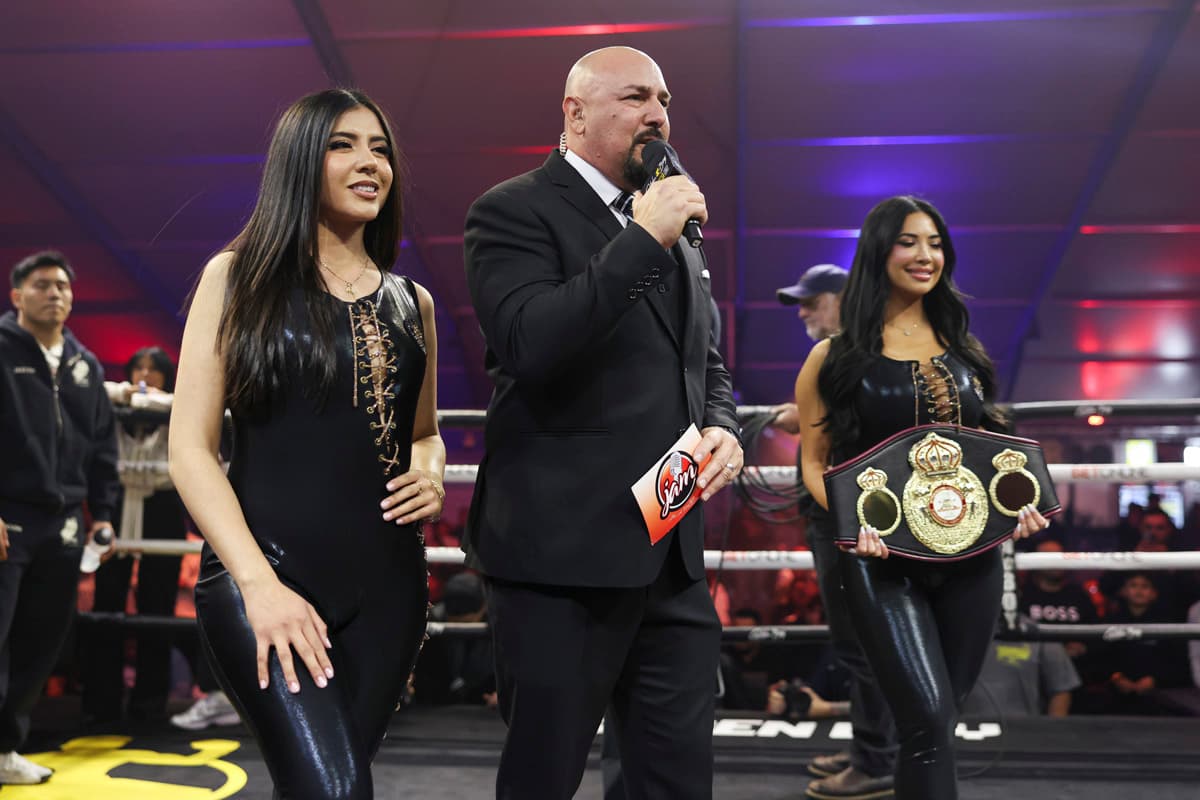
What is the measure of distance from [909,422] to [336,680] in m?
1.51

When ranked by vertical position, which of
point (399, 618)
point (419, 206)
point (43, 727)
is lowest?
point (43, 727)

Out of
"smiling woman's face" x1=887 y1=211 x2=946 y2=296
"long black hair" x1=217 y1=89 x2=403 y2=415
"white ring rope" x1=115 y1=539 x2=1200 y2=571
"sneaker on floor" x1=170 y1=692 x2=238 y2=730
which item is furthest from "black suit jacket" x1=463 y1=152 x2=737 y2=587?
"sneaker on floor" x1=170 y1=692 x2=238 y2=730

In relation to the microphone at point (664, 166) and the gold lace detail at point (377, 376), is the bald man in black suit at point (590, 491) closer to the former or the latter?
the microphone at point (664, 166)

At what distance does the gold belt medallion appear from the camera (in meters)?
2.27

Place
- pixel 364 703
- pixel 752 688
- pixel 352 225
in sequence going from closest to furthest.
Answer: pixel 364 703, pixel 352 225, pixel 752 688

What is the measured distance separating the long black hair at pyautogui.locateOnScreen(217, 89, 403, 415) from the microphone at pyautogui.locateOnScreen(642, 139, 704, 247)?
1.47 ft

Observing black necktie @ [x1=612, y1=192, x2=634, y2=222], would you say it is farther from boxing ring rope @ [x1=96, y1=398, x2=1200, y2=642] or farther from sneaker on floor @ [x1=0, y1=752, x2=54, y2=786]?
sneaker on floor @ [x1=0, y1=752, x2=54, y2=786]

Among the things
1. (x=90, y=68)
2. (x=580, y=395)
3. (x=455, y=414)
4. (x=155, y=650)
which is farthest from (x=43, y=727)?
(x=90, y=68)

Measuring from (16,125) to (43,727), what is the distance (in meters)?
5.09

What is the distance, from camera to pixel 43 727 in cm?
382

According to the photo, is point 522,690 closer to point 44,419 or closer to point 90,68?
point 44,419

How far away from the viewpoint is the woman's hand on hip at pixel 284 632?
55.5 inches

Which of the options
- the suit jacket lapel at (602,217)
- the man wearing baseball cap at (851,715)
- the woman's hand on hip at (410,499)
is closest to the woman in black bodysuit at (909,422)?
the man wearing baseball cap at (851,715)

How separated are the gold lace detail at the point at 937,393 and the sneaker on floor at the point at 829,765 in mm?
1226
